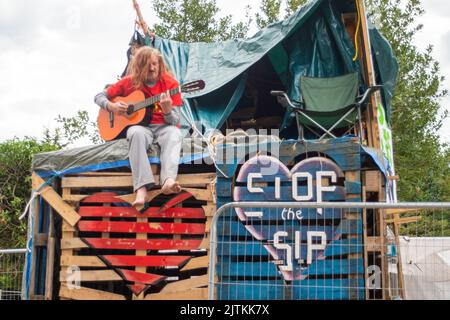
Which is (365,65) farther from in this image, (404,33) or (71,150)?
(404,33)

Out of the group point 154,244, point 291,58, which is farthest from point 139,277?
point 291,58

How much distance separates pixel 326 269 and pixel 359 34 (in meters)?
3.32

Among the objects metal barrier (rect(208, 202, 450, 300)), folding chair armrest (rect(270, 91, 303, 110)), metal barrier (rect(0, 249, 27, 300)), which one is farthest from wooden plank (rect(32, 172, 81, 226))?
metal barrier (rect(0, 249, 27, 300))

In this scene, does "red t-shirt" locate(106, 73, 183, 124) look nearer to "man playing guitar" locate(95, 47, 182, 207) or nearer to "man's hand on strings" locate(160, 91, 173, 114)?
"man playing guitar" locate(95, 47, 182, 207)

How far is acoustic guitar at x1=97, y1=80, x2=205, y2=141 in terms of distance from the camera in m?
6.42

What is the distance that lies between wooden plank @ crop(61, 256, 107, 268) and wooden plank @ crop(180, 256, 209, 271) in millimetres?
896

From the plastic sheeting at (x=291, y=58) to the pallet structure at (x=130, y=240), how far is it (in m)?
1.83

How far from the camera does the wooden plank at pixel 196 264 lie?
5.81m

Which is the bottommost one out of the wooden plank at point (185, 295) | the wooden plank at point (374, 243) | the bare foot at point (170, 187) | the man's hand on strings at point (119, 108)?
the wooden plank at point (185, 295)

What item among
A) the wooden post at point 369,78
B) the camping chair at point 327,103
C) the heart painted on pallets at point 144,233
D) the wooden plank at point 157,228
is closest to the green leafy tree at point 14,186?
the heart painted on pallets at point 144,233

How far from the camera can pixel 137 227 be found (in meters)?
5.92

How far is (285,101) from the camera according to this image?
663 centimetres

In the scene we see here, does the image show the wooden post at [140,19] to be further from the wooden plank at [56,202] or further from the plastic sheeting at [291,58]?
the wooden plank at [56,202]
